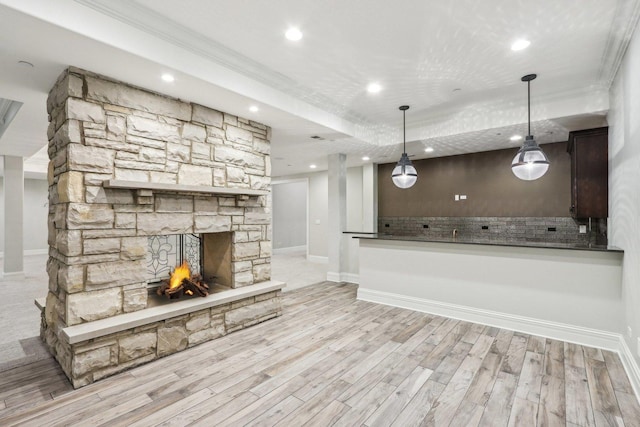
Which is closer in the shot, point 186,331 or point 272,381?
point 272,381

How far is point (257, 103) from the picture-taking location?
136 inches

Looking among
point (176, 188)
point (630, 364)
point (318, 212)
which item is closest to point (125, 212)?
point (176, 188)

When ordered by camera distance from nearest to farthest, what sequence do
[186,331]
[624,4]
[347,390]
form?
[624,4] → [347,390] → [186,331]

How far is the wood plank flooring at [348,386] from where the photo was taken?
2.13 m

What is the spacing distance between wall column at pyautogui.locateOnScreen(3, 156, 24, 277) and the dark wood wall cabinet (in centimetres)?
960

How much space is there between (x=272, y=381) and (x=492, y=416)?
62.9 inches

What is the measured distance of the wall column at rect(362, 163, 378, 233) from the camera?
7.38m

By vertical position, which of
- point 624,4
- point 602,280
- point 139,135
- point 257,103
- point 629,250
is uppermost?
point 624,4

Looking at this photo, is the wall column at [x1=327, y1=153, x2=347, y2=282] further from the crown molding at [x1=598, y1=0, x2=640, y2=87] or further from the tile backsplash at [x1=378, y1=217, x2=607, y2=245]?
the crown molding at [x1=598, y1=0, x2=640, y2=87]

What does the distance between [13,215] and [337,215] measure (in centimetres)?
655

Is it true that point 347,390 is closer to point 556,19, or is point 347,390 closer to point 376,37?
point 376,37

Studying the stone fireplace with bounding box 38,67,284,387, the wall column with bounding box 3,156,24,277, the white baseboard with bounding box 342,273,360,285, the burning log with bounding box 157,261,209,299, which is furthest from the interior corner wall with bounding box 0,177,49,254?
the white baseboard with bounding box 342,273,360,285

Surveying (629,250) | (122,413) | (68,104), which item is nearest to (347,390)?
(122,413)

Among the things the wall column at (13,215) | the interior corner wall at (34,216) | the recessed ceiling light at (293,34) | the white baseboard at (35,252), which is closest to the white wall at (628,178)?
the recessed ceiling light at (293,34)
